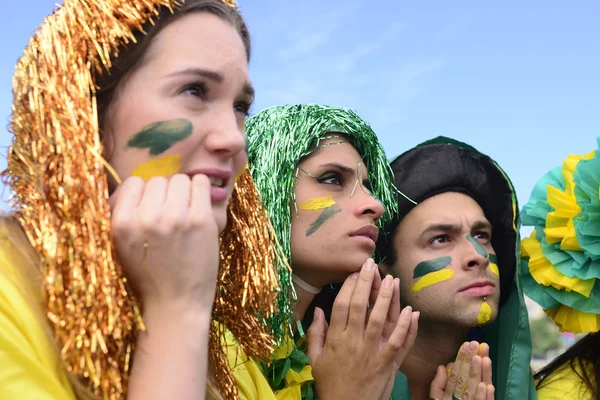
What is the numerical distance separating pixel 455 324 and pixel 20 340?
7.85ft

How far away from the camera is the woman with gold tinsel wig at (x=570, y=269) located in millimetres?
3213

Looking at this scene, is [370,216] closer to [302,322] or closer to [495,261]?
[302,322]

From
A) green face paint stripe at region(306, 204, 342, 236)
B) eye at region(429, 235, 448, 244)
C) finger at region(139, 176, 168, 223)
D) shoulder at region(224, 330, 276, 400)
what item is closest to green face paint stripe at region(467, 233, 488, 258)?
eye at region(429, 235, 448, 244)

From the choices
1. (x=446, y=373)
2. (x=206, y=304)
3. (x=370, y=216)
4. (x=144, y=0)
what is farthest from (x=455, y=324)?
(x=144, y=0)

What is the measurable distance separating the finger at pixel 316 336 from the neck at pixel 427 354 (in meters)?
0.82

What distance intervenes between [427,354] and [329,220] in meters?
1.14

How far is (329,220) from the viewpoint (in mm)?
2672

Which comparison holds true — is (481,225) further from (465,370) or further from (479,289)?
(465,370)

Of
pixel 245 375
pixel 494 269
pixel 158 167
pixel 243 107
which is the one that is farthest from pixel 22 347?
pixel 494 269

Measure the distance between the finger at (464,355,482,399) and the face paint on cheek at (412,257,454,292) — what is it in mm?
403

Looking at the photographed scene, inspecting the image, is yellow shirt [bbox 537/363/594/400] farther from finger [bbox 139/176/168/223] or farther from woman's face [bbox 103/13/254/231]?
finger [bbox 139/176/168/223]

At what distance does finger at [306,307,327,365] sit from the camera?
2666 millimetres

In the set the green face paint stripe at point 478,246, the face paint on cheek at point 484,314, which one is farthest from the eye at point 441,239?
the face paint on cheek at point 484,314

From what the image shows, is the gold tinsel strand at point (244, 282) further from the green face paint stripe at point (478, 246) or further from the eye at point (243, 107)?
the green face paint stripe at point (478, 246)
